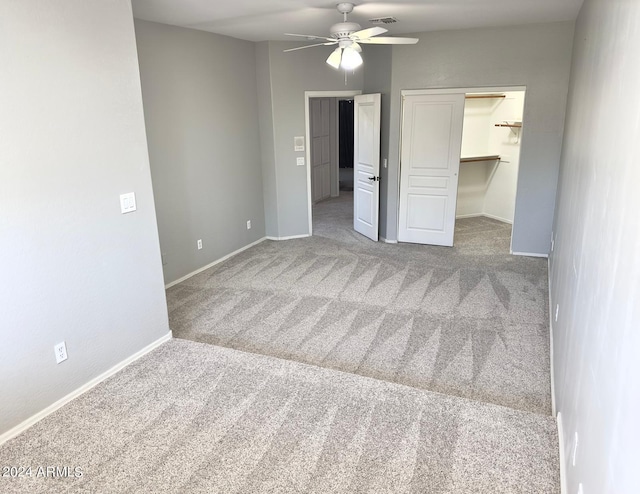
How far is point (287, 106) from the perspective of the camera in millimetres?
6000

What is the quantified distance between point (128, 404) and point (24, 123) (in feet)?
5.60

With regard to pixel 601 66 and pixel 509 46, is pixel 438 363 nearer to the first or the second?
pixel 601 66

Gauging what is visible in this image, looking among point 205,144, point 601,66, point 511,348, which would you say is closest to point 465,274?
point 511,348

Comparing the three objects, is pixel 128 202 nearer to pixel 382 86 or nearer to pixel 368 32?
pixel 368 32

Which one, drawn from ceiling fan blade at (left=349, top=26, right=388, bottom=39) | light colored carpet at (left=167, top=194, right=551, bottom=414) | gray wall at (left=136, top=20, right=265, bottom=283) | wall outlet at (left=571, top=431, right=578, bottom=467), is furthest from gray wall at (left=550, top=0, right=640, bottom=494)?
gray wall at (left=136, top=20, right=265, bottom=283)

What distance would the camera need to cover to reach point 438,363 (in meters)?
3.25

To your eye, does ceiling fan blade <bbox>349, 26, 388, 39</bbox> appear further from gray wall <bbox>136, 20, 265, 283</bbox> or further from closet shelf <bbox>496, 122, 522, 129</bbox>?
closet shelf <bbox>496, 122, 522, 129</bbox>

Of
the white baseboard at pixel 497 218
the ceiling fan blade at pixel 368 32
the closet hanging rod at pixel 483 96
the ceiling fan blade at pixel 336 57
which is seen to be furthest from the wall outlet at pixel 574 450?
the closet hanging rod at pixel 483 96

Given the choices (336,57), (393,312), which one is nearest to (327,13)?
(336,57)

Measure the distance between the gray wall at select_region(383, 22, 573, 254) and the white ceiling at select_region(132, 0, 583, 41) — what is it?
0.69ft

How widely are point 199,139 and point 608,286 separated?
444cm

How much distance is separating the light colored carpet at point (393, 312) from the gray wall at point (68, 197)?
95 cm

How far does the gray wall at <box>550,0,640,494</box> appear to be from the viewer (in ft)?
3.83

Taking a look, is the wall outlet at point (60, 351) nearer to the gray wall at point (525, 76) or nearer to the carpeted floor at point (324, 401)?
the carpeted floor at point (324, 401)
